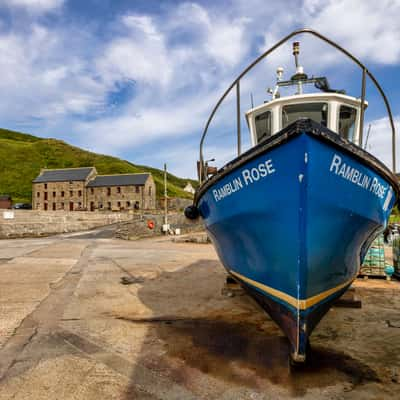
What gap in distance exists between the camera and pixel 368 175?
3.48 m

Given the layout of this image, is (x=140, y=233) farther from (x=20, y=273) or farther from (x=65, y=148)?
(x=65, y=148)

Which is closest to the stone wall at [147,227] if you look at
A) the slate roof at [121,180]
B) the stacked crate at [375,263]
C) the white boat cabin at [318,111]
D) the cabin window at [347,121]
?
the stacked crate at [375,263]

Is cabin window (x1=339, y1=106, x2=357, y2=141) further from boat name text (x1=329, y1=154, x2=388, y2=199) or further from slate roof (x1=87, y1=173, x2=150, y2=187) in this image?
slate roof (x1=87, y1=173, x2=150, y2=187)

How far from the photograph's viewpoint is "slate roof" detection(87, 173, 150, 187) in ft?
172

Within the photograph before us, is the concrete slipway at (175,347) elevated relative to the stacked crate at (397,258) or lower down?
lower down

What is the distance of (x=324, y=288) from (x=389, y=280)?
5.93 m

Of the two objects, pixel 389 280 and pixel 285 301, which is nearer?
pixel 285 301

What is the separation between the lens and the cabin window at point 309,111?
4637mm

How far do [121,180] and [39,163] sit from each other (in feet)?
138

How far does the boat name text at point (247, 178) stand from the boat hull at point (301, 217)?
11 mm

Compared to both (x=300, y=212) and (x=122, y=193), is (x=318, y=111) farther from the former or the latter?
(x=122, y=193)

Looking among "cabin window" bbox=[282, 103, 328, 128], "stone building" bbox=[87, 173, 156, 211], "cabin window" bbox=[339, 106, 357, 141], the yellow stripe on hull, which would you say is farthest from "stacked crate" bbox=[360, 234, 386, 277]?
"stone building" bbox=[87, 173, 156, 211]

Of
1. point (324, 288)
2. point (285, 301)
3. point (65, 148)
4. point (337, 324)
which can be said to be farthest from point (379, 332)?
point (65, 148)

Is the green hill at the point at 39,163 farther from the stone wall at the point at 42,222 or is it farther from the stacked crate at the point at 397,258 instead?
the stacked crate at the point at 397,258
